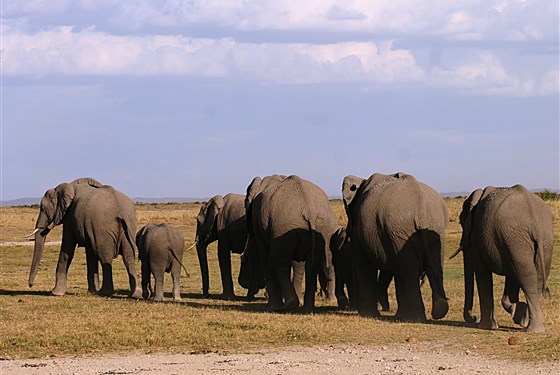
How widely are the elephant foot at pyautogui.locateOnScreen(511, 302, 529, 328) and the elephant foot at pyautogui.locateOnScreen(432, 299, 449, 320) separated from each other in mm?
1127

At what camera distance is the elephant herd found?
15.8 m

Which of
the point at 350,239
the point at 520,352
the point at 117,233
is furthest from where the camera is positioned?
the point at 117,233

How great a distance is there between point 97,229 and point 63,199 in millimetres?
1445

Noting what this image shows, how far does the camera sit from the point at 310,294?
19.3 meters

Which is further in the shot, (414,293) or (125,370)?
(414,293)

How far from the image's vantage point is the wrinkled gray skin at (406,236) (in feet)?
56.8

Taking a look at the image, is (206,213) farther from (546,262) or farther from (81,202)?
(546,262)

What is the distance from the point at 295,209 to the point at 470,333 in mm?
4438

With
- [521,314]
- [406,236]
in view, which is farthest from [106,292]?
[521,314]

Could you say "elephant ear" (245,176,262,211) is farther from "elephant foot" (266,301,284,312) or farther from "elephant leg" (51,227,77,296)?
"elephant leg" (51,227,77,296)

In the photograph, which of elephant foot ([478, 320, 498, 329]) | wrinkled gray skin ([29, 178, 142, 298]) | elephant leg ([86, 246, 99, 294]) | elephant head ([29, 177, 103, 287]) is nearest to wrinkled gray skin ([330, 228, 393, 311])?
elephant foot ([478, 320, 498, 329])

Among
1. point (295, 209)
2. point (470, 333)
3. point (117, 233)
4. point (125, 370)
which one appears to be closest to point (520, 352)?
point (470, 333)

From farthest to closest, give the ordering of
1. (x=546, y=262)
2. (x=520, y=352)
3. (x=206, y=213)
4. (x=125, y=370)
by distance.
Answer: (x=206, y=213)
(x=546, y=262)
(x=520, y=352)
(x=125, y=370)

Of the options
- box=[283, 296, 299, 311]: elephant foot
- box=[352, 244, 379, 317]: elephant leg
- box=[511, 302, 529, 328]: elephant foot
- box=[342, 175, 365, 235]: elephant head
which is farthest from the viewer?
box=[283, 296, 299, 311]: elephant foot
